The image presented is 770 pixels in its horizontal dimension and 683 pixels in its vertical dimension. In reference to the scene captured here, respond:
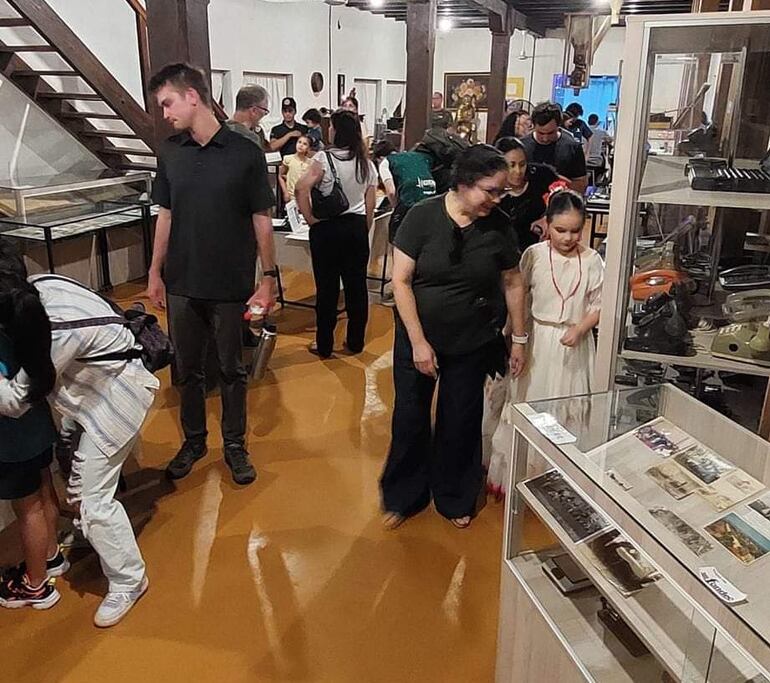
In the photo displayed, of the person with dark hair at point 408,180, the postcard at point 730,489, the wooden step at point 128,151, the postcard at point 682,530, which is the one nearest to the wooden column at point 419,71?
the person with dark hair at point 408,180

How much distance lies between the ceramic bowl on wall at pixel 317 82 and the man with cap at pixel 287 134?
3.59m

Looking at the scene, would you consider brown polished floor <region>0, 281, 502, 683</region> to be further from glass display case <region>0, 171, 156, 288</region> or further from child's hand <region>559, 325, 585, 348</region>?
glass display case <region>0, 171, 156, 288</region>

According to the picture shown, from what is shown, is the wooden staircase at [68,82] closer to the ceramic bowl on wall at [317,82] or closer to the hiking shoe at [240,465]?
the hiking shoe at [240,465]

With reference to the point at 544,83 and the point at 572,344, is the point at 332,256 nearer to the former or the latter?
the point at 572,344

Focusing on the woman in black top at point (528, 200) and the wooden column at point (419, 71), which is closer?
the woman in black top at point (528, 200)

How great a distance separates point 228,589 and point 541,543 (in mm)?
1159

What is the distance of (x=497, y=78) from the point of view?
404 inches

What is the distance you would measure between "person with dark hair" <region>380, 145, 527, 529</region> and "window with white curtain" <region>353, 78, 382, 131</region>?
10636 mm

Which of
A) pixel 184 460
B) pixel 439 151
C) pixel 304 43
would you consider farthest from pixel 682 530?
pixel 304 43

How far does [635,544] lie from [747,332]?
1069 millimetres

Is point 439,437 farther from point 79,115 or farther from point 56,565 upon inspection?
point 79,115

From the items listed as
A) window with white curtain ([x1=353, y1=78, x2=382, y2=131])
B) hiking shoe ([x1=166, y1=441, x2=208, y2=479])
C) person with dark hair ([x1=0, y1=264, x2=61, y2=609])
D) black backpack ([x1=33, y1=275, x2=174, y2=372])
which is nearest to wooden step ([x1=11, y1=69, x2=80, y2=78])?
hiking shoe ([x1=166, y1=441, x2=208, y2=479])

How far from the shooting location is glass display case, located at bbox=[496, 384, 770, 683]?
1.18m

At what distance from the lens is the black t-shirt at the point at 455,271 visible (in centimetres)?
244
